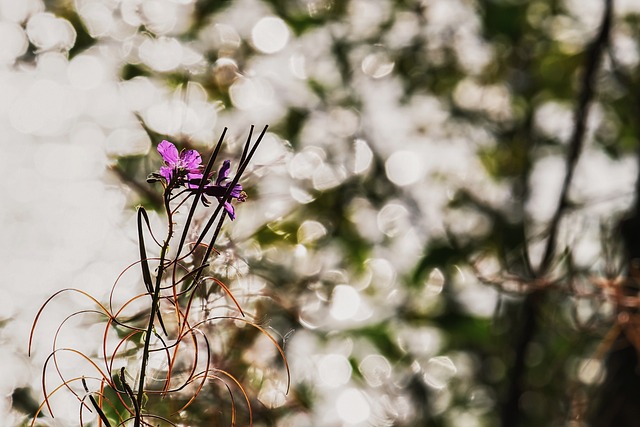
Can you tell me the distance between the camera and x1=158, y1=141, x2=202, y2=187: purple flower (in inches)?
10.8

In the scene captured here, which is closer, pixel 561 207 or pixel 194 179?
pixel 194 179

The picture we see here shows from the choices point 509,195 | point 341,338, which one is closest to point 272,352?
point 341,338

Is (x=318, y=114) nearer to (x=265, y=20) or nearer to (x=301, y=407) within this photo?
(x=265, y=20)

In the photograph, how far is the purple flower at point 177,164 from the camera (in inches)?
10.8

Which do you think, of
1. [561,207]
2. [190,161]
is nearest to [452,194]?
[561,207]

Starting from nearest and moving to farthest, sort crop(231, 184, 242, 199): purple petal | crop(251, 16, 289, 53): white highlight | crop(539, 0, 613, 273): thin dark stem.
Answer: crop(231, 184, 242, 199): purple petal
crop(539, 0, 613, 273): thin dark stem
crop(251, 16, 289, 53): white highlight

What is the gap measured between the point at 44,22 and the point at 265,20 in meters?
0.36

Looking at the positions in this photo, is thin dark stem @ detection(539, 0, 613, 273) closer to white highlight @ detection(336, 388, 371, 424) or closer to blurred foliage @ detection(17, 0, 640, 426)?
blurred foliage @ detection(17, 0, 640, 426)

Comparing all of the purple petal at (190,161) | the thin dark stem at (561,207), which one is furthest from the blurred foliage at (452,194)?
the purple petal at (190,161)

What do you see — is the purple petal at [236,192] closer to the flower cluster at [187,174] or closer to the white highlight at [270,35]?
the flower cluster at [187,174]

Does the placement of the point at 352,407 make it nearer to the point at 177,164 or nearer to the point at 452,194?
the point at 452,194

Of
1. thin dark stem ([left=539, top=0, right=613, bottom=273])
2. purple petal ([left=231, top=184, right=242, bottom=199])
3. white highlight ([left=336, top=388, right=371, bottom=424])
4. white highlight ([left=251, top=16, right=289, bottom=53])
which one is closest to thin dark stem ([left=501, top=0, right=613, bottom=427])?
thin dark stem ([left=539, top=0, right=613, bottom=273])

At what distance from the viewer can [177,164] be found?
28cm

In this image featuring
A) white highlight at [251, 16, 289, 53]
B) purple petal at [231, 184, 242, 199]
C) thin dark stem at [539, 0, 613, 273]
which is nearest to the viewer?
purple petal at [231, 184, 242, 199]
